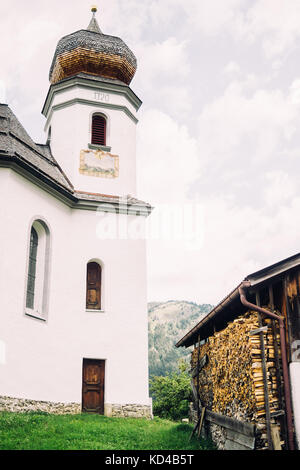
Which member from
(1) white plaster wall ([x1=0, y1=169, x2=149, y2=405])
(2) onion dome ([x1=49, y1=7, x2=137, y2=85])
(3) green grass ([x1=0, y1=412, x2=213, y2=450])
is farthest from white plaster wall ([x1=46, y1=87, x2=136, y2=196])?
(3) green grass ([x1=0, y1=412, x2=213, y2=450])

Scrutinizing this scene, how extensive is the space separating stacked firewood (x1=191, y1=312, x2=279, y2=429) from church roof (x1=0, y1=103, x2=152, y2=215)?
288 inches

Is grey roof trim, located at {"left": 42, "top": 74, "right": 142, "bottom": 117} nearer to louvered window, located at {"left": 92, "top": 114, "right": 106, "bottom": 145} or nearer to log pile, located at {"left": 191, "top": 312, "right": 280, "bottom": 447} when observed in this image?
louvered window, located at {"left": 92, "top": 114, "right": 106, "bottom": 145}

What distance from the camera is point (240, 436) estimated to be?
9.90 metres

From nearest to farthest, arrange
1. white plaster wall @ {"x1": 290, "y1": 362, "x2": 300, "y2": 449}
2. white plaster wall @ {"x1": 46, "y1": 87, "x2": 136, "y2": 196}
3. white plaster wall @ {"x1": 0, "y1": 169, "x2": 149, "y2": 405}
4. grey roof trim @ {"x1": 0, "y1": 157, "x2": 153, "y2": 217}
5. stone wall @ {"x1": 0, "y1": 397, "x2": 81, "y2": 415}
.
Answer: white plaster wall @ {"x1": 290, "y1": 362, "x2": 300, "y2": 449}
stone wall @ {"x1": 0, "y1": 397, "x2": 81, "y2": 415}
white plaster wall @ {"x1": 0, "y1": 169, "x2": 149, "y2": 405}
grey roof trim @ {"x1": 0, "y1": 157, "x2": 153, "y2": 217}
white plaster wall @ {"x1": 46, "y1": 87, "x2": 136, "y2": 196}

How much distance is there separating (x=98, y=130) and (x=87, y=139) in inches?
28.1

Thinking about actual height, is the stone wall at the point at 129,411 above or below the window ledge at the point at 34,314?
below

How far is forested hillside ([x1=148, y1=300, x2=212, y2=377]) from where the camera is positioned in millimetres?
96125

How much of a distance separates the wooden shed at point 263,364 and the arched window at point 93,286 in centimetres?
→ 689

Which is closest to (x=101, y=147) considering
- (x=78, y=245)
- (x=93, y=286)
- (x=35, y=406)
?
(x=78, y=245)

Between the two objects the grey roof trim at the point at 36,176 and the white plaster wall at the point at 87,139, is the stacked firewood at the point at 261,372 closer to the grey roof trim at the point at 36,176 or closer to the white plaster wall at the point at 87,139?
the grey roof trim at the point at 36,176

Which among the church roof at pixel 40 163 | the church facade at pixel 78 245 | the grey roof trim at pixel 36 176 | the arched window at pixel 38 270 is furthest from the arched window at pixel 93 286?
the grey roof trim at pixel 36 176

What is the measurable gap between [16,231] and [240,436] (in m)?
8.43

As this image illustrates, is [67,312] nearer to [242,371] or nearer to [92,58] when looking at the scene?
[242,371]

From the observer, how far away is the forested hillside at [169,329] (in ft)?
315
